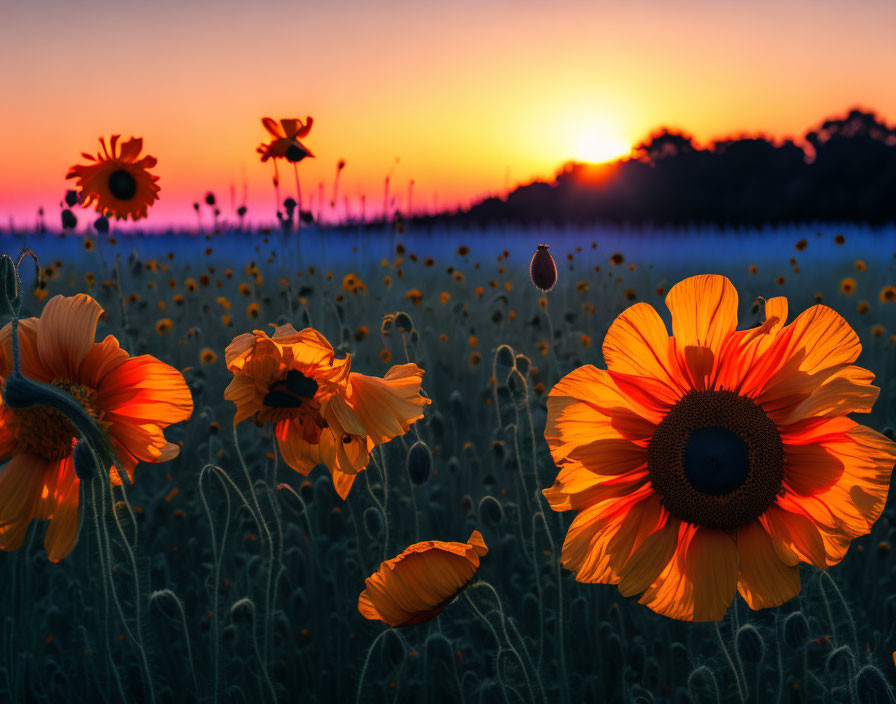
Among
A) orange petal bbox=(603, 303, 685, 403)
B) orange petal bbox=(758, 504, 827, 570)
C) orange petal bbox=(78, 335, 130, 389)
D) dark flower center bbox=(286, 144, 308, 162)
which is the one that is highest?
dark flower center bbox=(286, 144, 308, 162)

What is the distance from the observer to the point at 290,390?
1.56 metres

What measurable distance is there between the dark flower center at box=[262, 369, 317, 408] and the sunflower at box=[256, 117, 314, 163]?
2.12 m

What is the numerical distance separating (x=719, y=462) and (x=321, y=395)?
2.73 feet

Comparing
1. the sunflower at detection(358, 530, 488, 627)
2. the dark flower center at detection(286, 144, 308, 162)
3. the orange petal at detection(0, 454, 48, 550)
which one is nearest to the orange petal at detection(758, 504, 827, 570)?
the sunflower at detection(358, 530, 488, 627)

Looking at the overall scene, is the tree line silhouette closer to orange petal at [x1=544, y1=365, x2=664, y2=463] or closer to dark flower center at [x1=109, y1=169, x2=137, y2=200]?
dark flower center at [x1=109, y1=169, x2=137, y2=200]

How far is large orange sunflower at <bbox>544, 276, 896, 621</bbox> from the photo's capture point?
1078 millimetres

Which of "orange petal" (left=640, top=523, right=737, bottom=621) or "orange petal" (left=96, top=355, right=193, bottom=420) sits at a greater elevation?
"orange petal" (left=96, top=355, right=193, bottom=420)

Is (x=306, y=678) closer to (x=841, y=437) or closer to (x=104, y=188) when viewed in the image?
(x=841, y=437)

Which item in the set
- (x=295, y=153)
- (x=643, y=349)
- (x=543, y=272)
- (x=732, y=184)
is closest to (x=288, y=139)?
(x=295, y=153)

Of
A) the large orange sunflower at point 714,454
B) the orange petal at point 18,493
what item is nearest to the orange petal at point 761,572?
the large orange sunflower at point 714,454

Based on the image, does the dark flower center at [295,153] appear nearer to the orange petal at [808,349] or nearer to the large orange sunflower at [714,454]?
the large orange sunflower at [714,454]

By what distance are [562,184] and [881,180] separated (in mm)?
7674

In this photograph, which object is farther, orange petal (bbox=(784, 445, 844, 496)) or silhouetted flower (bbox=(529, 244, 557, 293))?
silhouetted flower (bbox=(529, 244, 557, 293))

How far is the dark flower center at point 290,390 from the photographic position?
1567 mm
